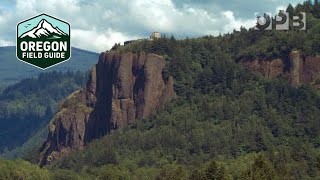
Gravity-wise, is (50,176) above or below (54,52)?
below

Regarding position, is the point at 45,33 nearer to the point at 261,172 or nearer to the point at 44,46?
the point at 44,46

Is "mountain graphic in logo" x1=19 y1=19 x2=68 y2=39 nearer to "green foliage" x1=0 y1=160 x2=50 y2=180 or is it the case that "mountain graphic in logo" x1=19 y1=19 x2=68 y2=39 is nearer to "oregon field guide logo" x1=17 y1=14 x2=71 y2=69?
"oregon field guide logo" x1=17 y1=14 x2=71 y2=69

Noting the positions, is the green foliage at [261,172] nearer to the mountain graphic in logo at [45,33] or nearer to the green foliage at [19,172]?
the mountain graphic in logo at [45,33]

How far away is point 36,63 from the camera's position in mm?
70688

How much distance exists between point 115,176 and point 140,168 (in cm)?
1664

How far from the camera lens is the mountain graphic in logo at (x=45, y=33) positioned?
233ft

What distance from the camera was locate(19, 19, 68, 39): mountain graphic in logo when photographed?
71.1m

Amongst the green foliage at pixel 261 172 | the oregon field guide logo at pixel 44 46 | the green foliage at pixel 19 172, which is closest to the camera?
the oregon field guide logo at pixel 44 46

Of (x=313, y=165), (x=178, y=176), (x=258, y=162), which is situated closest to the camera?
(x=258, y=162)

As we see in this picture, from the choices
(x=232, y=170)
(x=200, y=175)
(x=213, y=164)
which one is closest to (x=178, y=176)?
(x=200, y=175)

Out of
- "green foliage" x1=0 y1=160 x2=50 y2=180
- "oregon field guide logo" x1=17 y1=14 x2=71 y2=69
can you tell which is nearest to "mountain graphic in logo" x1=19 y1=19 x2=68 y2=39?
"oregon field guide logo" x1=17 y1=14 x2=71 y2=69

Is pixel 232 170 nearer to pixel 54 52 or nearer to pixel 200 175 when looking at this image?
pixel 200 175

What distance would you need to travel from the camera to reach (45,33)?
71.4 metres

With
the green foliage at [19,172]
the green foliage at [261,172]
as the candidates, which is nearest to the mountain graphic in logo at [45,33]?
the green foliage at [261,172]
